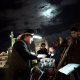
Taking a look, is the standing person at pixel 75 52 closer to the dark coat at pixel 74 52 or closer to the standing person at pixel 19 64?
the dark coat at pixel 74 52

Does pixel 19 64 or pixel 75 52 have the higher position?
pixel 75 52

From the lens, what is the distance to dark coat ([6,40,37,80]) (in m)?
2.03

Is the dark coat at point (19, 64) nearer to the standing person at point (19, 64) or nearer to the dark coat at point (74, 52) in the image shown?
the standing person at point (19, 64)

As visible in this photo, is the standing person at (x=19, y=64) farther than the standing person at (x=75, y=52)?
No

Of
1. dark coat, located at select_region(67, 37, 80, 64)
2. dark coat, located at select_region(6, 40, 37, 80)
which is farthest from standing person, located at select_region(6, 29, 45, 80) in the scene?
dark coat, located at select_region(67, 37, 80, 64)

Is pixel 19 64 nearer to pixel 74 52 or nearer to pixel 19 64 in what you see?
pixel 19 64

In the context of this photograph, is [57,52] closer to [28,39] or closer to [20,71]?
[28,39]

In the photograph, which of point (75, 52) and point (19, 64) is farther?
point (75, 52)

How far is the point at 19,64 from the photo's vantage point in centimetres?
212

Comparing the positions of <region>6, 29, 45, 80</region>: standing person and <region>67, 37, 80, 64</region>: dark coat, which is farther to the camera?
<region>67, 37, 80, 64</region>: dark coat

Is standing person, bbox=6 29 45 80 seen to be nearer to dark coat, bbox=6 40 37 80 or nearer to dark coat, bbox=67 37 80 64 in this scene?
dark coat, bbox=6 40 37 80

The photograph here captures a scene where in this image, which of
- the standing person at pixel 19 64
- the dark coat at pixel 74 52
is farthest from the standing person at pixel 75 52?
the standing person at pixel 19 64

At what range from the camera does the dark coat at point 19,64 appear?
2031 millimetres

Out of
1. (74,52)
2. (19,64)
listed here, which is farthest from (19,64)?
(74,52)
